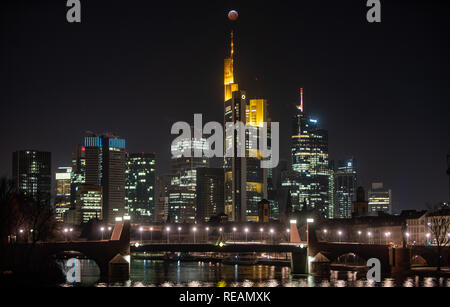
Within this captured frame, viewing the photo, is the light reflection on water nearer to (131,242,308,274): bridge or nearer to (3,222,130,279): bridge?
(131,242,308,274): bridge

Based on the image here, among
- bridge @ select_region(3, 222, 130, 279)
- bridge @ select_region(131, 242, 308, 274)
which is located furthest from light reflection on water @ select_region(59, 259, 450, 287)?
bridge @ select_region(3, 222, 130, 279)

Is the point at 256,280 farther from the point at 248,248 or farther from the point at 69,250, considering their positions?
the point at 69,250

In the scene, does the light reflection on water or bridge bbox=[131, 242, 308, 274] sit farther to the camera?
bridge bbox=[131, 242, 308, 274]

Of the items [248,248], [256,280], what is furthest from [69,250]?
[248,248]

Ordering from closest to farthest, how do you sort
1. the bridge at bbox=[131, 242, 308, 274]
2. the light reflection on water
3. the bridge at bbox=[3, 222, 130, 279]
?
the bridge at bbox=[3, 222, 130, 279]
the light reflection on water
the bridge at bbox=[131, 242, 308, 274]

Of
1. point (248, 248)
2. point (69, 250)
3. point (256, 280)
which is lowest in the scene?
point (256, 280)

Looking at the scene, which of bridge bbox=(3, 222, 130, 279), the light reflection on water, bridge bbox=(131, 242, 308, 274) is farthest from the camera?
bridge bbox=(131, 242, 308, 274)

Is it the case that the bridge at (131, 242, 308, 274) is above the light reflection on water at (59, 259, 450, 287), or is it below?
above

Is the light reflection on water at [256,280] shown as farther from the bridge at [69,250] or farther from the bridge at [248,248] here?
the bridge at [69,250]

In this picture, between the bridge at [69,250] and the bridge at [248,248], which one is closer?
the bridge at [69,250]

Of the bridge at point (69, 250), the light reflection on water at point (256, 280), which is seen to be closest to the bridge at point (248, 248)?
the light reflection on water at point (256, 280)
